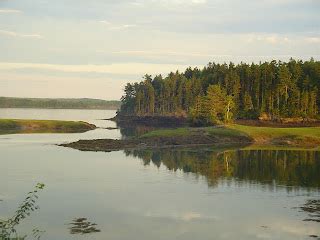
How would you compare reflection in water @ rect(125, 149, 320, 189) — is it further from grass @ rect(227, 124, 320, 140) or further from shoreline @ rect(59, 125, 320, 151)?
grass @ rect(227, 124, 320, 140)

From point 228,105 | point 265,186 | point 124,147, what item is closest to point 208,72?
point 228,105

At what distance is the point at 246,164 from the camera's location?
67.6 m

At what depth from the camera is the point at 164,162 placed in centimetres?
6888

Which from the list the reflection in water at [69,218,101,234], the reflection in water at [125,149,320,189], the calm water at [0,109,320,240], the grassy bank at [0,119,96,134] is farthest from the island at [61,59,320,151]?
the reflection in water at [69,218,101,234]

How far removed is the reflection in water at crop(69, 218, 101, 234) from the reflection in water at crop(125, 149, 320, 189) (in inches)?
785

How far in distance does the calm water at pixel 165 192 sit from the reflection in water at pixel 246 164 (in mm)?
127

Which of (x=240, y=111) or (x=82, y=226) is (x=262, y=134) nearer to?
(x=240, y=111)

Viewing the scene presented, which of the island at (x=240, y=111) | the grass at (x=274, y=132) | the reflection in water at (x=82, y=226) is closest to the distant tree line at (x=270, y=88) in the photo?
the island at (x=240, y=111)

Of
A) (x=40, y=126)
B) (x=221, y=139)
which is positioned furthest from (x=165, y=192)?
(x=40, y=126)

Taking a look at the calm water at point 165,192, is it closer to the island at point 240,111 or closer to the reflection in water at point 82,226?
the reflection in water at point 82,226

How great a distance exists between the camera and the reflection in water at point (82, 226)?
31.6 metres

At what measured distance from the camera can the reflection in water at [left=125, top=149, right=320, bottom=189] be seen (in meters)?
55.5

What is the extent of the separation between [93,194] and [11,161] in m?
25.3

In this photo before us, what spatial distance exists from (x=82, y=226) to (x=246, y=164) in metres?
38.5
